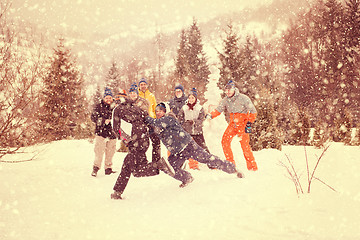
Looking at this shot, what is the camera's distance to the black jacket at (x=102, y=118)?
7.04 metres

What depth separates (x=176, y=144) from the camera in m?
5.45

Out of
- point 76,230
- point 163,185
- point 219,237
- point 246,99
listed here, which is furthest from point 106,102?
point 219,237

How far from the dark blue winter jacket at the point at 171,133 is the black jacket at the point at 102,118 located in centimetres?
215

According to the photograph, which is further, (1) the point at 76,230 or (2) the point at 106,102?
(2) the point at 106,102

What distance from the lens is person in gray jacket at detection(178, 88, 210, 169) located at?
687 centimetres

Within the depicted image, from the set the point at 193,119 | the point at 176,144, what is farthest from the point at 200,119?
the point at 176,144

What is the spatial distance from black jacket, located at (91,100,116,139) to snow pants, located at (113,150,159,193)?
217 centimetres

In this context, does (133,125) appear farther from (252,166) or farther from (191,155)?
(252,166)

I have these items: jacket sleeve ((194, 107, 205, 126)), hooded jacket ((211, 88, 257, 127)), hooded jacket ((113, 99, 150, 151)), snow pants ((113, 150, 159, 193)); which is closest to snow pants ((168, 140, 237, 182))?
snow pants ((113, 150, 159, 193))

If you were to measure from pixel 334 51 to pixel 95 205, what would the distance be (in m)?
Answer: 23.2

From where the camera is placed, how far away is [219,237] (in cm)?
345

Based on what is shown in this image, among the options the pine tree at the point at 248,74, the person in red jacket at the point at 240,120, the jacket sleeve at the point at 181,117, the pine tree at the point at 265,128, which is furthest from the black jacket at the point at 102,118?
the pine tree at the point at 248,74

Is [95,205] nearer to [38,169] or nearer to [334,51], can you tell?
[38,169]

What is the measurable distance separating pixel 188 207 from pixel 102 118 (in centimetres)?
358
